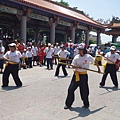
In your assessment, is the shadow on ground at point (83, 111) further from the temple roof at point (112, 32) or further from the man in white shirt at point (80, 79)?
the temple roof at point (112, 32)

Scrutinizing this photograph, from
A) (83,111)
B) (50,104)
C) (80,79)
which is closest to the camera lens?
(83,111)

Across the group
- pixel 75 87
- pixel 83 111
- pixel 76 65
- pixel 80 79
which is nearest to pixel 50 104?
pixel 75 87

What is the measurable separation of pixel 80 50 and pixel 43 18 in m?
13.9

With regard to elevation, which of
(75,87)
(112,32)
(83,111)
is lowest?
(83,111)

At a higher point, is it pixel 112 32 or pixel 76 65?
pixel 112 32

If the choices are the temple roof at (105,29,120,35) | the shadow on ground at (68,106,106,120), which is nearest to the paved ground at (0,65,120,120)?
the shadow on ground at (68,106,106,120)

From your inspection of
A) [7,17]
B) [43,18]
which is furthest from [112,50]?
[7,17]

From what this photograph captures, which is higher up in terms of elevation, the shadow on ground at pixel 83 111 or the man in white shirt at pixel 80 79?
the man in white shirt at pixel 80 79

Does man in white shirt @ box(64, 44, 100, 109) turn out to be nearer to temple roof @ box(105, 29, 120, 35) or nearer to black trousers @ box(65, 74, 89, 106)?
black trousers @ box(65, 74, 89, 106)

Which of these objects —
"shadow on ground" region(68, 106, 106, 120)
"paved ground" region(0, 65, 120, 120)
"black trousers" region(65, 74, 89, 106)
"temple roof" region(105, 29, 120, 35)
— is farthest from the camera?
"temple roof" region(105, 29, 120, 35)

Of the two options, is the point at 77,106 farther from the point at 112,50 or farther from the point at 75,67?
the point at 112,50

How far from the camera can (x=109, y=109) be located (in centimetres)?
566

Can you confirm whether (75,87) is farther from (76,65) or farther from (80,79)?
(76,65)

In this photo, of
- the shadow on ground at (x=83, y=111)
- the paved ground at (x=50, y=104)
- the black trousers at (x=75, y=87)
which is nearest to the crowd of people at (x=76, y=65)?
the black trousers at (x=75, y=87)
